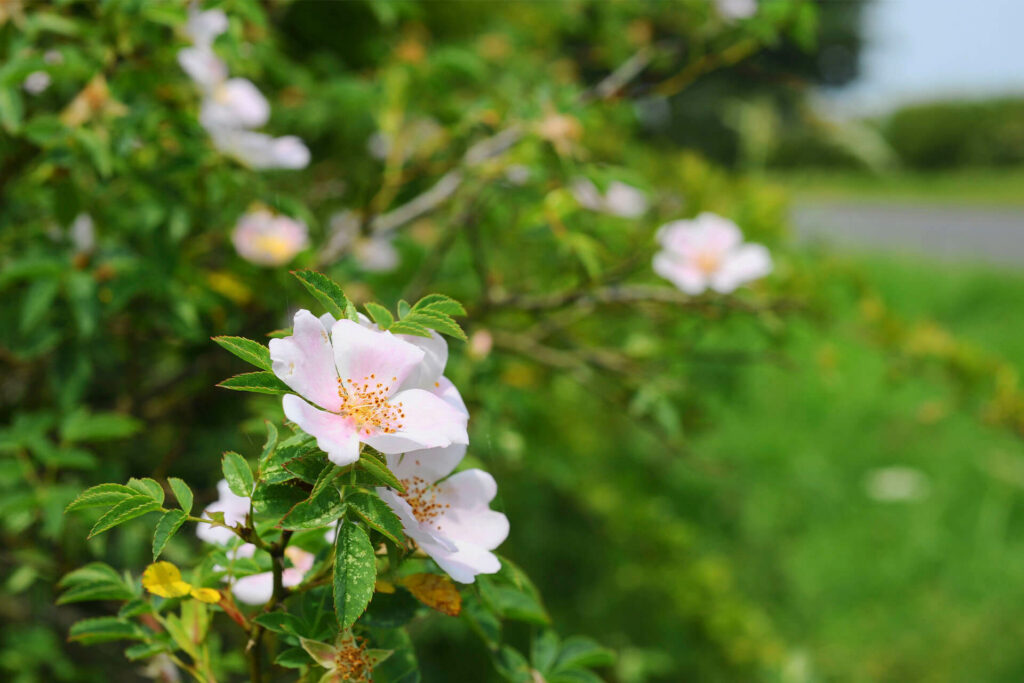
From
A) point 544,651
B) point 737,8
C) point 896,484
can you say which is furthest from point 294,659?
point 896,484

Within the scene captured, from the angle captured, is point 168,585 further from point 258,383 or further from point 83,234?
point 83,234

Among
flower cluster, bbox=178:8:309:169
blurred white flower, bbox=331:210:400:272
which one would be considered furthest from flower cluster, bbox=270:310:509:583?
blurred white flower, bbox=331:210:400:272

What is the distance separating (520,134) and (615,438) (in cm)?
226

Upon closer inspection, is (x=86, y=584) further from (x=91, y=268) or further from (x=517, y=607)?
(x=91, y=268)

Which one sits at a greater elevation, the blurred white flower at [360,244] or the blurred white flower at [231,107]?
the blurred white flower at [231,107]

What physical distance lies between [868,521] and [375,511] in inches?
117

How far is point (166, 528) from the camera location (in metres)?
0.53

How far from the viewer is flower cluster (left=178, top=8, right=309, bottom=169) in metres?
1.19

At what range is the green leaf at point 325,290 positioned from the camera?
516mm

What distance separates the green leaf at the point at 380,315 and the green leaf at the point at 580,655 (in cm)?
34

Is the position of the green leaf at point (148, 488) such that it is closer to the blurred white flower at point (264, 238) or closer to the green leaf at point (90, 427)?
the green leaf at point (90, 427)

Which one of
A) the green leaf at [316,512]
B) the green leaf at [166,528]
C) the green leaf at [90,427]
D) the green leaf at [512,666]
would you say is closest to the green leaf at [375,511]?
the green leaf at [316,512]

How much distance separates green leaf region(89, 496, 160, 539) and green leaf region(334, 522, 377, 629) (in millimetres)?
125

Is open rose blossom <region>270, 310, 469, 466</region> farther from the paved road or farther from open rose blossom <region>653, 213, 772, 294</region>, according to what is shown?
the paved road
